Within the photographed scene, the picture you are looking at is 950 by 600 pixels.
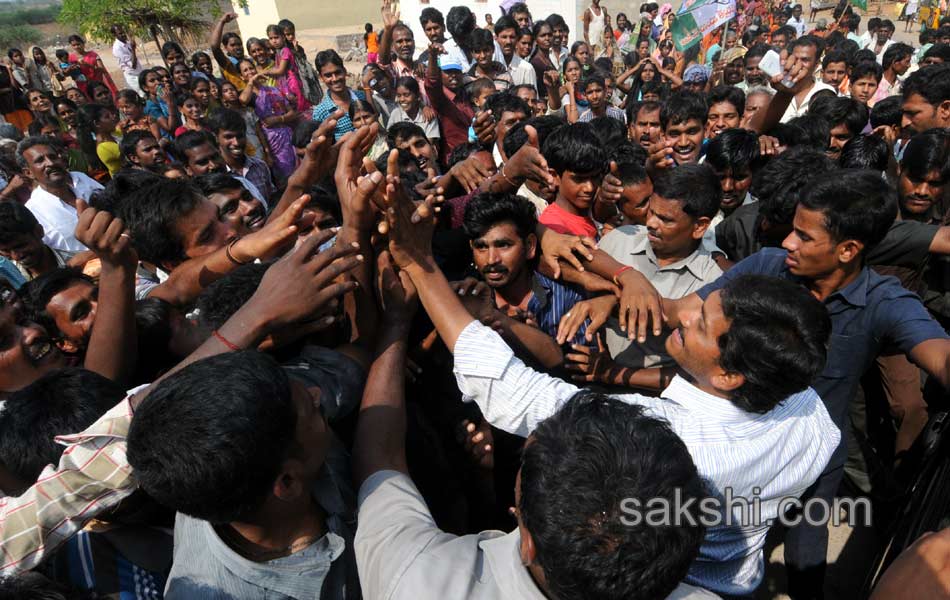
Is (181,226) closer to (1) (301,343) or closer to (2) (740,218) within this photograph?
(1) (301,343)

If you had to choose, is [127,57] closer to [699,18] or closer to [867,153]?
[699,18]

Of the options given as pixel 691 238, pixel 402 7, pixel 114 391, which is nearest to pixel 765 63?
pixel 691 238

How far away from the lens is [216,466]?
3.69 feet

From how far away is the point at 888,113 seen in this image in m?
5.03

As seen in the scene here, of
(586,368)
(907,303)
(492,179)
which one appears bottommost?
(586,368)

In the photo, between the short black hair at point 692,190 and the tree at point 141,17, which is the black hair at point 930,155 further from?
the tree at point 141,17

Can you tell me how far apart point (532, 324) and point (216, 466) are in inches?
57.0

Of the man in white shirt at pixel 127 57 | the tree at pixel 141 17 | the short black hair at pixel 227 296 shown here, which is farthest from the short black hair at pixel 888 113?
the tree at pixel 141 17

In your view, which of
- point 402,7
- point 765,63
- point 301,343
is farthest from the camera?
point 402,7

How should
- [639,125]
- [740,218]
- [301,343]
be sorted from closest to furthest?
[301,343]
[740,218]
[639,125]

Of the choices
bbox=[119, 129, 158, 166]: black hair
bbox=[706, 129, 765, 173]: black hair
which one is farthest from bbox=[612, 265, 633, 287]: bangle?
bbox=[119, 129, 158, 166]: black hair

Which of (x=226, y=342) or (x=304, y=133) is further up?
(x=304, y=133)

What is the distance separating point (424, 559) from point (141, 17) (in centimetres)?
2396

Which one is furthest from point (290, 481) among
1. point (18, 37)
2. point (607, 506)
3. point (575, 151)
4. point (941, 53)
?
point (18, 37)
